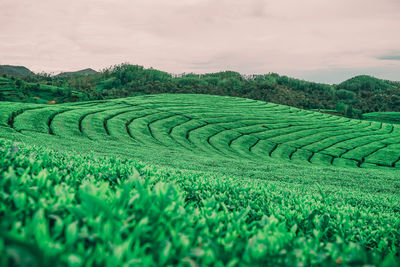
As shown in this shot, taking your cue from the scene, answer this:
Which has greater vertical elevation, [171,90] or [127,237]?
[171,90]

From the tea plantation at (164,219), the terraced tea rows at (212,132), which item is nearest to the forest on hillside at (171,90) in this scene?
the terraced tea rows at (212,132)

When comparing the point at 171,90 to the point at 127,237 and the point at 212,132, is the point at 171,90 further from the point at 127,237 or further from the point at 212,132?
the point at 127,237

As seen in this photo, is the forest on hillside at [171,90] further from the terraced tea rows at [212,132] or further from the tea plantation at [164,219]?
the tea plantation at [164,219]

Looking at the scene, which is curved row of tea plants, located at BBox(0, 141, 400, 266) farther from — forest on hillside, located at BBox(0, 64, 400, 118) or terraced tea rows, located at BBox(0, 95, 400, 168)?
forest on hillside, located at BBox(0, 64, 400, 118)

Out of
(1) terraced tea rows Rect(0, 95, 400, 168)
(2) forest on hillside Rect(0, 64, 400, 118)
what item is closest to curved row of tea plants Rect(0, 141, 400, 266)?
(1) terraced tea rows Rect(0, 95, 400, 168)

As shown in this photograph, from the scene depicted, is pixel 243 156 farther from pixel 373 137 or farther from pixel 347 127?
pixel 347 127

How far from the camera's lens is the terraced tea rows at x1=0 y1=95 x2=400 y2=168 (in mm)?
38031

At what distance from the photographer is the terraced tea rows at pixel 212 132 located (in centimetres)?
3803

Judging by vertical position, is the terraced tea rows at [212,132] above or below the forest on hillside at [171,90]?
below

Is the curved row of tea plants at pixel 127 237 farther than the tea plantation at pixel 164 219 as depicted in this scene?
No

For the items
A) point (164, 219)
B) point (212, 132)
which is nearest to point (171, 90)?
point (212, 132)

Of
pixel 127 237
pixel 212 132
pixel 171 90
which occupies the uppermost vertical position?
pixel 171 90

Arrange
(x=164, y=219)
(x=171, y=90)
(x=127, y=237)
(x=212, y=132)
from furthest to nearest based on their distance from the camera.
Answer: (x=171, y=90) → (x=212, y=132) → (x=164, y=219) → (x=127, y=237)

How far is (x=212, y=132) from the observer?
51.3 metres
